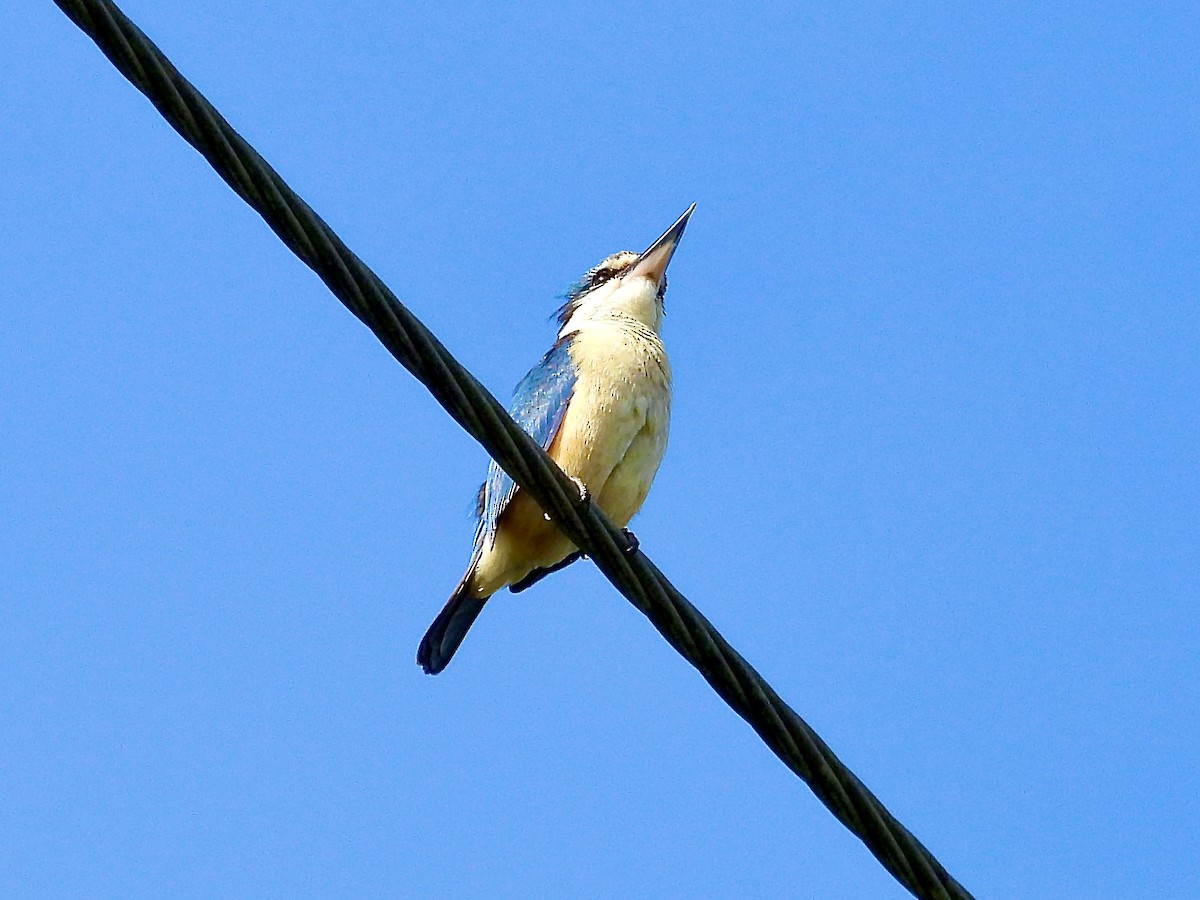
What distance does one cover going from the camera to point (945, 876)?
3709 millimetres

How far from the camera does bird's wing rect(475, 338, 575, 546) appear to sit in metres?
6.28

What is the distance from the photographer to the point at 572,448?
6141 millimetres

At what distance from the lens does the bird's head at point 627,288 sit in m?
7.35

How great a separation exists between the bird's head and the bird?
0.38 m

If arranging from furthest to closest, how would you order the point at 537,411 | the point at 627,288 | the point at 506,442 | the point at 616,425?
the point at 627,288 < the point at 537,411 < the point at 616,425 < the point at 506,442

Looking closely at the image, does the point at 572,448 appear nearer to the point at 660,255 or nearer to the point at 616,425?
the point at 616,425

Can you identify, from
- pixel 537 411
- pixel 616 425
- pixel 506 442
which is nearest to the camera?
pixel 506 442

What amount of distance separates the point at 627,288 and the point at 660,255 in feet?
1.25

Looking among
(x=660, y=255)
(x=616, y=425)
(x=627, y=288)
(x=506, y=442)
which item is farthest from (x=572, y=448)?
(x=506, y=442)

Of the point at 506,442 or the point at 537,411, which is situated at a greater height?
the point at 537,411

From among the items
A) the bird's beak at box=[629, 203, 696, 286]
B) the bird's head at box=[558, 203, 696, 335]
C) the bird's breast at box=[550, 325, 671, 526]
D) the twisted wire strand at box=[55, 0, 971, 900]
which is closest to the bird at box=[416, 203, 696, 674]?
the bird's breast at box=[550, 325, 671, 526]

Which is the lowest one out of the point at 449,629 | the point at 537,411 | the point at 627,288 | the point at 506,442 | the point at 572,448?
the point at 506,442

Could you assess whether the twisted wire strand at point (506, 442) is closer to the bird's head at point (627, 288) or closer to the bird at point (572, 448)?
the bird at point (572, 448)

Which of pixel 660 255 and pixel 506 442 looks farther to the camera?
pixel 660 255
